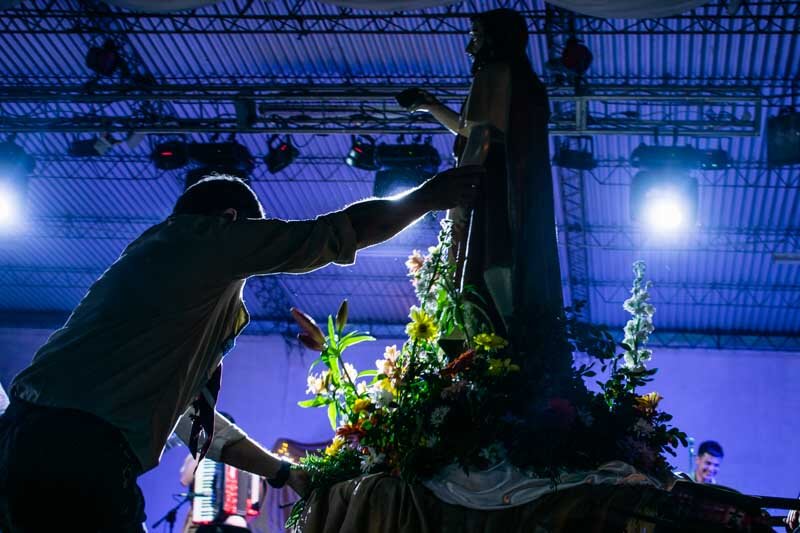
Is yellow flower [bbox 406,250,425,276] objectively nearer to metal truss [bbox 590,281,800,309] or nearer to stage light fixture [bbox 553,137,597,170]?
stage light fixture [bbox 553,137,597,170]

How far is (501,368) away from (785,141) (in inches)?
311

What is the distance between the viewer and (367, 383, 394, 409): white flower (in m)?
2.77

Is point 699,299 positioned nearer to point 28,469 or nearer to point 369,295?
point 369,295

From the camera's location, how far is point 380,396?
2.78 metres

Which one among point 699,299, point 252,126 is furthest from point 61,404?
point 699,299

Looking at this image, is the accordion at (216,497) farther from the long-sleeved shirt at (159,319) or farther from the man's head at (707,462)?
the long-sleeved shirt at (159,319)

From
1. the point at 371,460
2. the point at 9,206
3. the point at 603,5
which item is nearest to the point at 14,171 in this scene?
the point at 9,206

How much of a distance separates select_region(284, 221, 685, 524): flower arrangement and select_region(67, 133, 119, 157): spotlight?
8.75 meters

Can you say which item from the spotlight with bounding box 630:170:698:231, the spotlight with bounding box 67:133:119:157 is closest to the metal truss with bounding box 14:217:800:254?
the spotlight with bounding box 630:170:698:231

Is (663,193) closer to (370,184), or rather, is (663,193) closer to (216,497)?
(370,184)

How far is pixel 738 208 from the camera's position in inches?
459

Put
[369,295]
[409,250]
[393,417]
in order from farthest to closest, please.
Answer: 1. [369,295]
2. [409,250]
3. [393,417]

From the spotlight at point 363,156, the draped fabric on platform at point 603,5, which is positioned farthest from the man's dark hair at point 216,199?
the spotlight at point 363,156

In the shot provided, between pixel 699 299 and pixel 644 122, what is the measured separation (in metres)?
3.82
